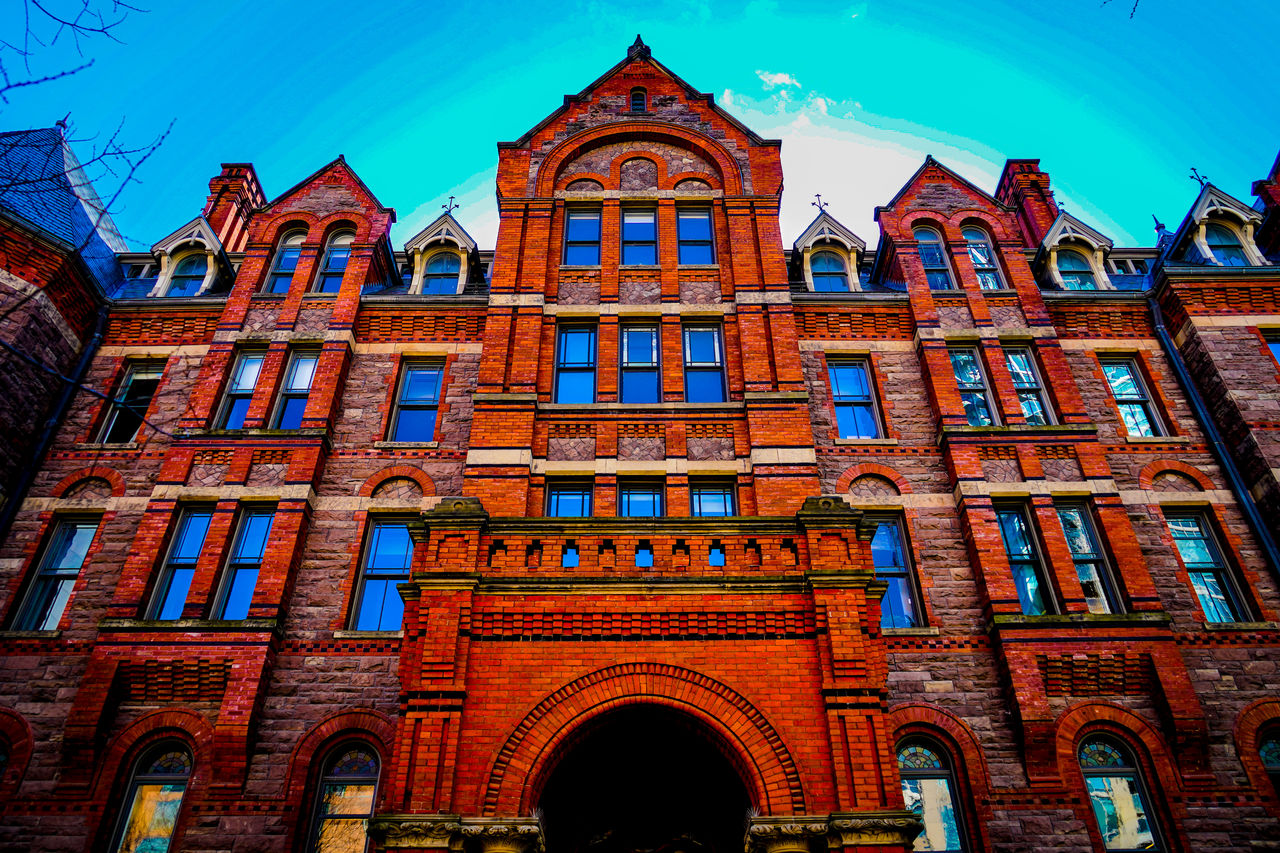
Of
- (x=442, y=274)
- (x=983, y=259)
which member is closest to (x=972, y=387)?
(x=983, y=259)

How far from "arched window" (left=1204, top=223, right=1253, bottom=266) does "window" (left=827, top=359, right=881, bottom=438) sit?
370 inches

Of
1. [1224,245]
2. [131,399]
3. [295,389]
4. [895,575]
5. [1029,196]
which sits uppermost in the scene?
[1029,196]

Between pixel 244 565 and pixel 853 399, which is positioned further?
pixel 853 399

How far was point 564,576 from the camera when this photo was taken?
11766 mm

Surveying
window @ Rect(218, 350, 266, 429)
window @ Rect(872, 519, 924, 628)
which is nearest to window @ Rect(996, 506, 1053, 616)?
window @ Rect(872, 519, 924, 628)

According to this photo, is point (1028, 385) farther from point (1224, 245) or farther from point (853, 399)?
point (1224, 245)

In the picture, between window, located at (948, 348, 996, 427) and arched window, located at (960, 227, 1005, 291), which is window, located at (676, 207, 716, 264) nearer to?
window, located at (948, 348, 996, 427)

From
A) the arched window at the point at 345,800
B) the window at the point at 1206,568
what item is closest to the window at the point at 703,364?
the arched window at the point at 345,800

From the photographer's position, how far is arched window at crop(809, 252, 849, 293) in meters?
20.1

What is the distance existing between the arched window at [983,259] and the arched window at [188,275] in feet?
57.9

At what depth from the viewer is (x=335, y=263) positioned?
1973 centimetres

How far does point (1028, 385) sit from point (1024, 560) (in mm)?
4022

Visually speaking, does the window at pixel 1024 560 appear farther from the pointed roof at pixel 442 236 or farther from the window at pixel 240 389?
the window at pixel 240 389

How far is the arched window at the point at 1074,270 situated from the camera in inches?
814
